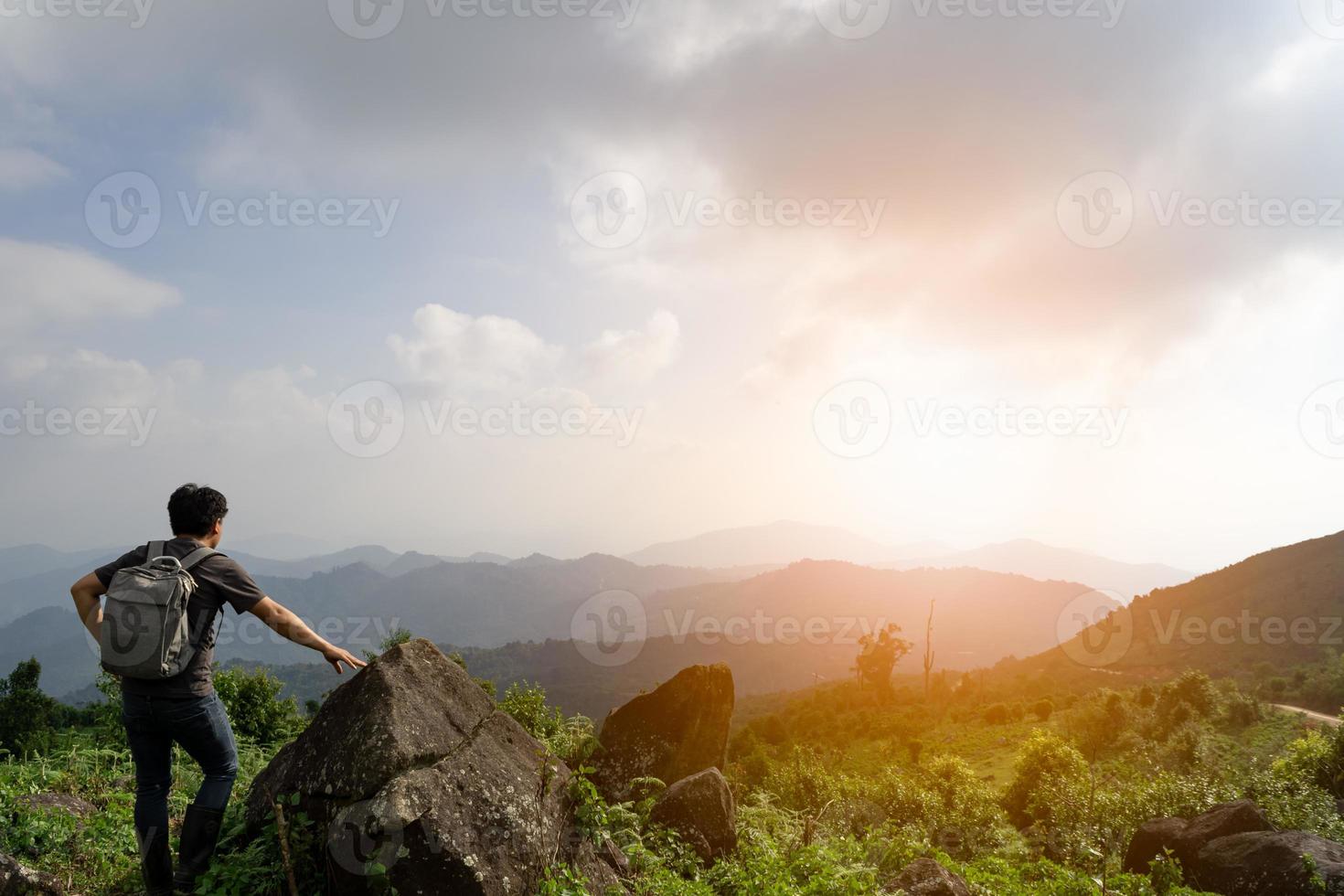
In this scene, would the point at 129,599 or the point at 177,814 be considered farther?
the point at 177,814

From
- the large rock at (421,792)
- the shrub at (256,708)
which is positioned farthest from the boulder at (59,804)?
the shrub at (256,708)

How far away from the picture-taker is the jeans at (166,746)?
5.14 meters

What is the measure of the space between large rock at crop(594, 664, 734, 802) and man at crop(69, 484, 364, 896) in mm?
6967

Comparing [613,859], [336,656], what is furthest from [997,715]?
[336,656]

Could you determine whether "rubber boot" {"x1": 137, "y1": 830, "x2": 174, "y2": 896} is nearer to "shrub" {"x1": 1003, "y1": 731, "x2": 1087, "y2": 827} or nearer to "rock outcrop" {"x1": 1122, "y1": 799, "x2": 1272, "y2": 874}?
"rock outcrop" {"x1": 1122, "y1": 799, "x2": 1272, "y2": 874}

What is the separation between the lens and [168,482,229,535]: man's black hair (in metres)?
5.43

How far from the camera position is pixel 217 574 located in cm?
534

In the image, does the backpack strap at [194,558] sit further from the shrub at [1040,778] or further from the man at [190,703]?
the shrub at [1040,778]

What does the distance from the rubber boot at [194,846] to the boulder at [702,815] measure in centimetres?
556

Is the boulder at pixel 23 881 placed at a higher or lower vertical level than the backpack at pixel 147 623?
lower

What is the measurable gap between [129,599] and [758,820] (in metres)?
10.1

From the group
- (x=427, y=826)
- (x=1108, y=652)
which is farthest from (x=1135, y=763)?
(x=1108, y=652)

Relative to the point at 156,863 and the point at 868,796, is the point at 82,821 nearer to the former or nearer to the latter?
the point at 156,863

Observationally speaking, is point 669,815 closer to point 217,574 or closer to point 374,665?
point 374,665
